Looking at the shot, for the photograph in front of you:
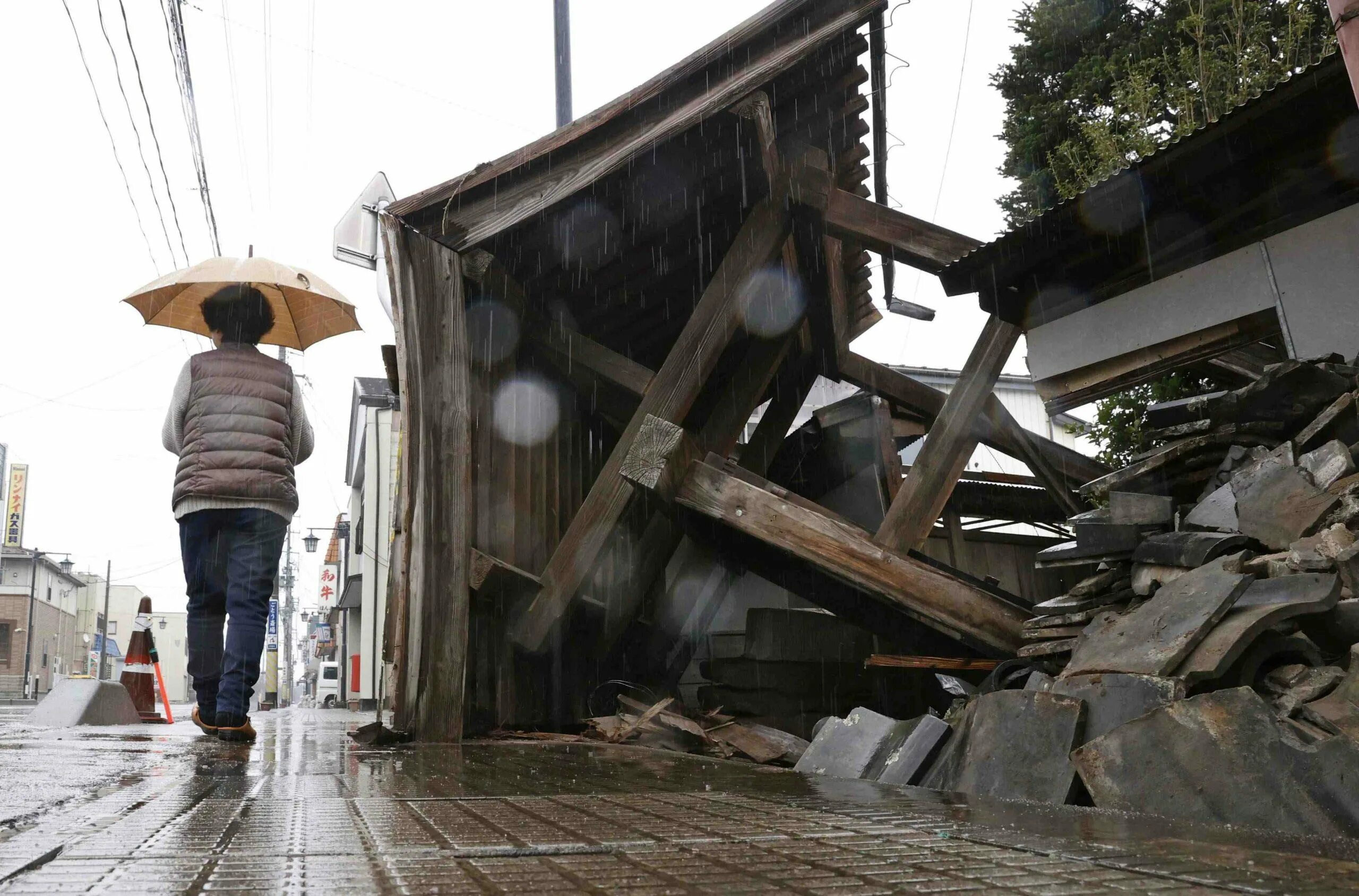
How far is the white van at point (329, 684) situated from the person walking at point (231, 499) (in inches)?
1271

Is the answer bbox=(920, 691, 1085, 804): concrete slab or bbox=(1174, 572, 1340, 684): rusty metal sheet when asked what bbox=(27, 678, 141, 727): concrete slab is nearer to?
bbox=(920, 691, 1085, 804): concrete slab

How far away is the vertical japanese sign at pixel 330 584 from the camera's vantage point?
36.6m

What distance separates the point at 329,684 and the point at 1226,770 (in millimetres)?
39629

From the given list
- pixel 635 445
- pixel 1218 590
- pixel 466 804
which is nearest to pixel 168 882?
pixel 466 804

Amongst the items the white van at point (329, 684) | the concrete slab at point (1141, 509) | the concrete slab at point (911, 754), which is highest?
the concrete slab at point (1141, 509)

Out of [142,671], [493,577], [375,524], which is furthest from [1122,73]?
[375,524]

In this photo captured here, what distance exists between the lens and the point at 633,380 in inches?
233

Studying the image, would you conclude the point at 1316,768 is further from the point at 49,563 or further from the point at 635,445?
the point at 49,563

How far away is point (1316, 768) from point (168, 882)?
92.9 inches

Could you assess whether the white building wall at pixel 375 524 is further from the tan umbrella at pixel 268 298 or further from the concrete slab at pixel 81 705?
the tan umbrella at pixel 268 298

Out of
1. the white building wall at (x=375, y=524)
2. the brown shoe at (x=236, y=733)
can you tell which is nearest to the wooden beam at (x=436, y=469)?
the brown shoe at (x=236, y=733)

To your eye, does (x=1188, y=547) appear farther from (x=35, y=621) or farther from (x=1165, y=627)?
(x=35, y=621)

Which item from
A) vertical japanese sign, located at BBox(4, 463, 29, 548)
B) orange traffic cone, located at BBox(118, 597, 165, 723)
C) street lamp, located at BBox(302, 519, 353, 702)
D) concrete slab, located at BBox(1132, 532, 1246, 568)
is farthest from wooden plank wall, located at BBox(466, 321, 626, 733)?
vertical japanese sign, located at BBox(4, 463, 29, 548)

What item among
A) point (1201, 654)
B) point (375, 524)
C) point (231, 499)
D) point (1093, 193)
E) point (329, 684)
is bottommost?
point (329, 684)
